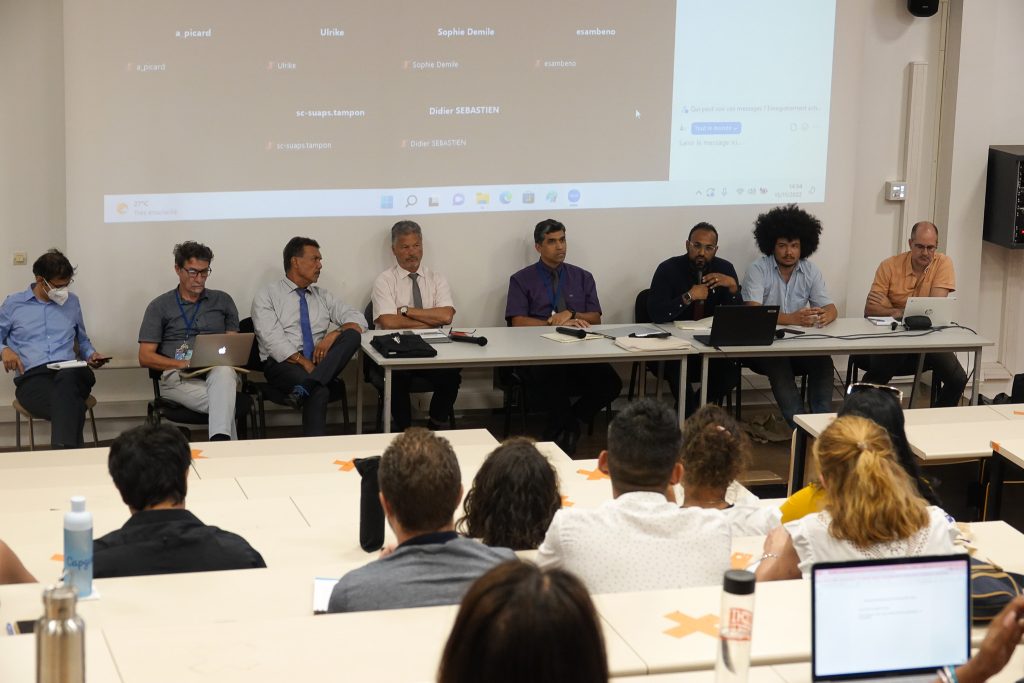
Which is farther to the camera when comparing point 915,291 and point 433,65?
point 915,291

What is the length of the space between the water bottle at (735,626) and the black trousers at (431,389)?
15.6 ft

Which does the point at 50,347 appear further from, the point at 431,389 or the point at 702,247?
the point at 702,247

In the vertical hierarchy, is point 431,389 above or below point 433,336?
below

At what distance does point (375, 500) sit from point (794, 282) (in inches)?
177

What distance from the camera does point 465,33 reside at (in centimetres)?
698

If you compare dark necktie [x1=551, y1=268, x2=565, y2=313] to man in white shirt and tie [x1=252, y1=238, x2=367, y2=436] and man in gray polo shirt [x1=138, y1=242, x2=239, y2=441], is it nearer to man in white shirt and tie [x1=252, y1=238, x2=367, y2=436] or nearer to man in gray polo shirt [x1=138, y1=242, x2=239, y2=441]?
man in white shirt and tie [x1=252, y1=238, x2=367, y2=436]

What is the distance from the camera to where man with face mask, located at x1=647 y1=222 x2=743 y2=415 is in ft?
23.0

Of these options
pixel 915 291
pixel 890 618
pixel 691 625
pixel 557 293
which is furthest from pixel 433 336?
pixel 890 618

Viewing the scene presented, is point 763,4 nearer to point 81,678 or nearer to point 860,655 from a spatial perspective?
point 860,655

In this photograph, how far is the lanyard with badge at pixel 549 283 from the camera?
7.07 meters

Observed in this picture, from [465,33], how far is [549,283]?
1.52 m

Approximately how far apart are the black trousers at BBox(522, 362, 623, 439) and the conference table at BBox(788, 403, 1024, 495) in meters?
1.74

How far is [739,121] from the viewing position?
294 inches

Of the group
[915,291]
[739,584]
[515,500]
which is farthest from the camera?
[915,291]
